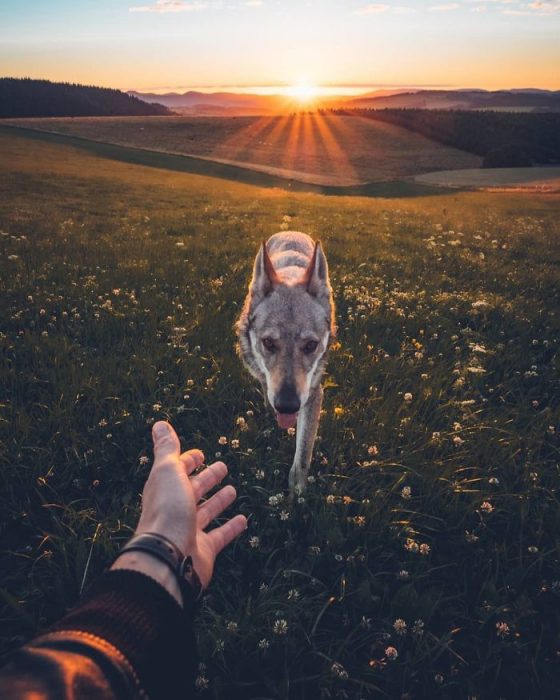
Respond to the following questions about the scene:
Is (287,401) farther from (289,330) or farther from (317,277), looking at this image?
(317,277)

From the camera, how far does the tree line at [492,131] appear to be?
248 feet

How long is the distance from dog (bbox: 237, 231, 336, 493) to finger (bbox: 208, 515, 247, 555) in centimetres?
86

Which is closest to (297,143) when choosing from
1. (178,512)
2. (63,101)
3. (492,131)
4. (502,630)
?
(492,131)

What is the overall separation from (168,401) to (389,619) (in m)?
3.52

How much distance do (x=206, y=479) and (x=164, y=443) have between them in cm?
53

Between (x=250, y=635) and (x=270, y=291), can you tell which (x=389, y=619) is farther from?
(x=270, y=291)

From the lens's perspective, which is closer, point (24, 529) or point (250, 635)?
point (250, 635)

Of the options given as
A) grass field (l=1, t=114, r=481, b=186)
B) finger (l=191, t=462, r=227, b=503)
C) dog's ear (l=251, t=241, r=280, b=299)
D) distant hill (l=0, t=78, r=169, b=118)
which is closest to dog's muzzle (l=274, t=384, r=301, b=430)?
finger (l=191, t=462, r=227, b=503)

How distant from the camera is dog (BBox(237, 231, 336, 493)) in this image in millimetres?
4531

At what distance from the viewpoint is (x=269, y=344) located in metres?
5.16

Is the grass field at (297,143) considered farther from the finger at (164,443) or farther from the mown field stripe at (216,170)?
the finger at (164,443)

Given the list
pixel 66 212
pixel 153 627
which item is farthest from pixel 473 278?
pixel 66 212

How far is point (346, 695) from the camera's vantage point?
2.79 metres

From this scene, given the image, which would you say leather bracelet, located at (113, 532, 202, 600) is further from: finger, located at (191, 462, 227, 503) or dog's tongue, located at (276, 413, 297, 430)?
dog's tongue, located at (276, 413, 297, 430)
